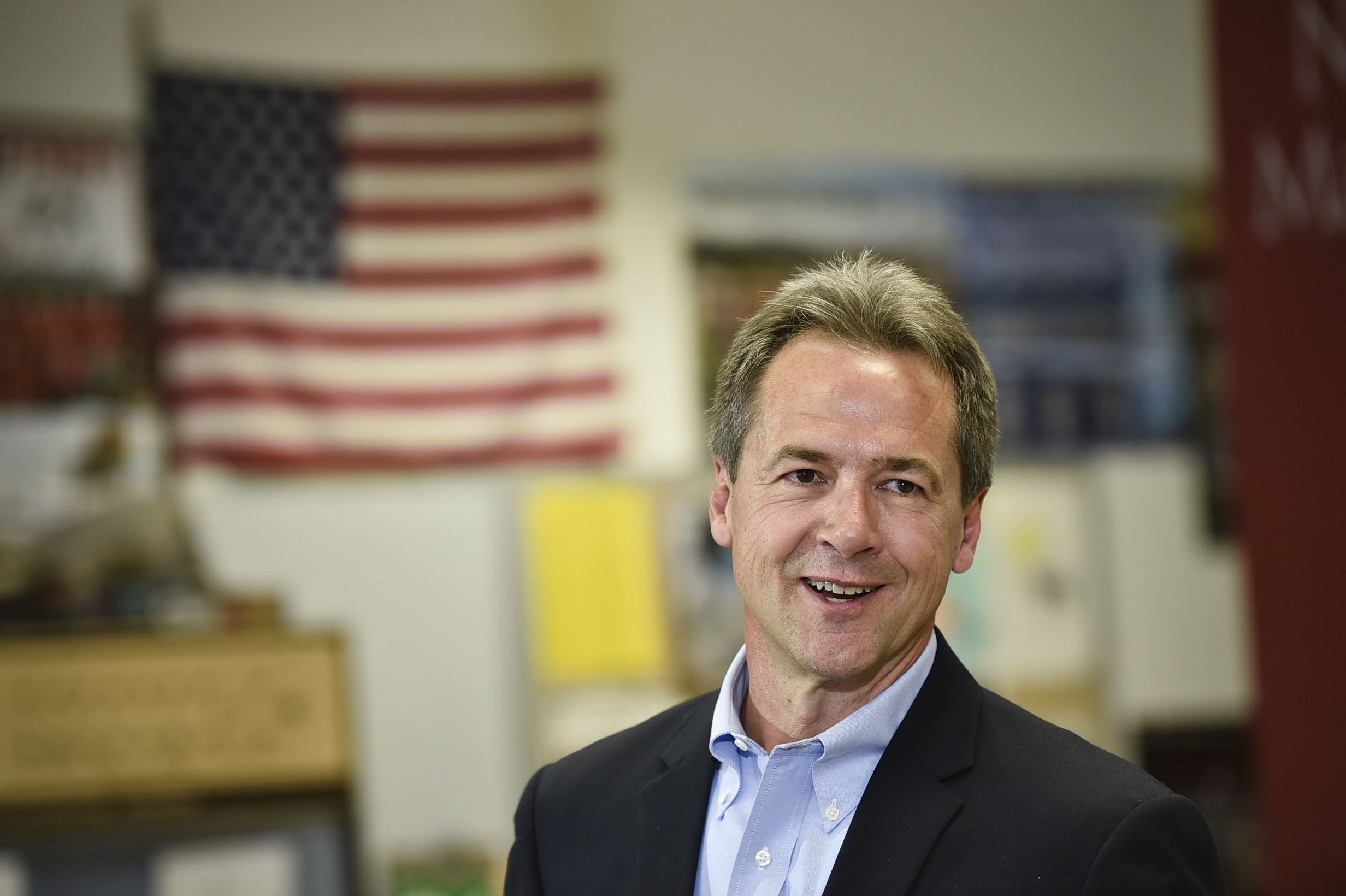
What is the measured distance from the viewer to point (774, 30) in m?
4.75

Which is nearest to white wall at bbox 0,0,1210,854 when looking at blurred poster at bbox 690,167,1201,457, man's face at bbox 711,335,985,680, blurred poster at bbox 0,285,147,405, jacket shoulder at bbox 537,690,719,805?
blurred poster at bbox 690,167,1201,457

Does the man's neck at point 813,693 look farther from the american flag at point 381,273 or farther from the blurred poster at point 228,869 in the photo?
the american flag at point 381,273

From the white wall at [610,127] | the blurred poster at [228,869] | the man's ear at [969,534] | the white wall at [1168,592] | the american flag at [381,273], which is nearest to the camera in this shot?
the man's ear at [969,534]

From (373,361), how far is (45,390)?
1.00m

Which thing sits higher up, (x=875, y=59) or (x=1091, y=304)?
(x=875, y=59)

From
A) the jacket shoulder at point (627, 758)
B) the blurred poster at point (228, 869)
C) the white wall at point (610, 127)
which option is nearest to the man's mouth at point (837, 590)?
the jacket shoulder at point (627, 758)

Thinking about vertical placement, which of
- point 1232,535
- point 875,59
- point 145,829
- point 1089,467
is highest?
point 875,59

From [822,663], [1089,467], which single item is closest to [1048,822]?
[822,663]

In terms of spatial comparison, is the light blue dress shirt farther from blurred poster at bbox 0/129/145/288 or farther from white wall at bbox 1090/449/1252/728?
white wall at bbox 1090/449/1252/728

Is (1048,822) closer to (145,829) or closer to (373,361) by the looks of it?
(145,829)

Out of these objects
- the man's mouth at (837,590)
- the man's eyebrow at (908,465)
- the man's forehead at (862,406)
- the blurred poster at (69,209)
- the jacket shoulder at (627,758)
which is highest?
the blurred poster at (69,209)

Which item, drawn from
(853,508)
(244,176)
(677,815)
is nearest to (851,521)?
(853,508)

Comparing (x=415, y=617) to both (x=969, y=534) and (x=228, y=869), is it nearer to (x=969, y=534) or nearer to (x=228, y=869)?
(x=228, y=869)

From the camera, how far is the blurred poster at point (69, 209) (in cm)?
402
